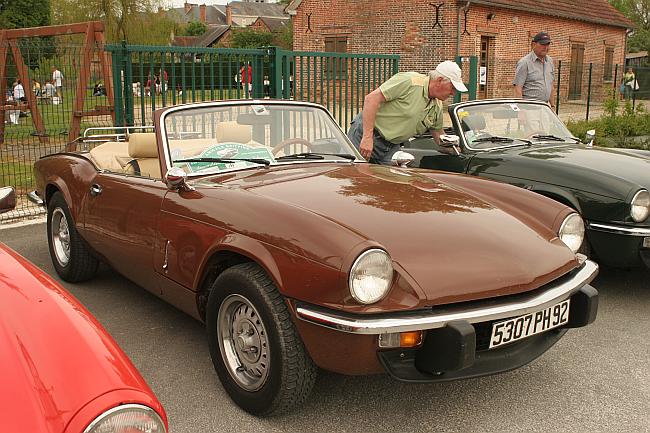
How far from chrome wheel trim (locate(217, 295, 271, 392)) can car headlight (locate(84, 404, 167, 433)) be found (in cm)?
125

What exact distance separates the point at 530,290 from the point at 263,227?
3.95 feet

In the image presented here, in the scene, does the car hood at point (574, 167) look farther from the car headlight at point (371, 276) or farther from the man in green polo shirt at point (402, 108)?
the car headlight at point (371, 276)

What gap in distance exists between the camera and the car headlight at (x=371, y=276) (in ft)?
8.85

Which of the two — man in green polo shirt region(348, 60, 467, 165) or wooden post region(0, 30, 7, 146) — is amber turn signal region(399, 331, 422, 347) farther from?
wooden post region(0, 30, 7, 146)

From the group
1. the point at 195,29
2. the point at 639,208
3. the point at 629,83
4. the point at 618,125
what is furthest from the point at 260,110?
the point at 195,29

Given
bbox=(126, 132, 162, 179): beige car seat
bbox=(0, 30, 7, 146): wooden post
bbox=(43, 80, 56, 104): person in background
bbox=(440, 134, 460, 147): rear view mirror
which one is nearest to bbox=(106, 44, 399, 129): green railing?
bbox=(43, 80, 56, 104): person in background

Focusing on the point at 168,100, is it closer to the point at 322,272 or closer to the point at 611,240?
the point at 611,240

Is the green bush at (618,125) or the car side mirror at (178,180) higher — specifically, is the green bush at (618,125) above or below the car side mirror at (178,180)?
below

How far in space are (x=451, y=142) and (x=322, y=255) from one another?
11.1 ft

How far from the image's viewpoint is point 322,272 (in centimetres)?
274

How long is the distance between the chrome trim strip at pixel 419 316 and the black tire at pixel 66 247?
2.63 m

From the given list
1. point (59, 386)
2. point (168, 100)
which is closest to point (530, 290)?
point (59, 386)

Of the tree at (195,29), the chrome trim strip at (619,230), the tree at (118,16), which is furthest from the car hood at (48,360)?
the tree at (195,29)

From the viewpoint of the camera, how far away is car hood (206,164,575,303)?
286 cm
